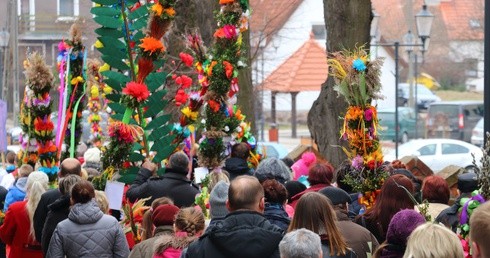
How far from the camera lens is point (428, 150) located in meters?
33.3

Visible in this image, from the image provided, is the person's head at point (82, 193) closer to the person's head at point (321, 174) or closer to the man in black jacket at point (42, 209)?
the man in black jacket at point (42, 209)

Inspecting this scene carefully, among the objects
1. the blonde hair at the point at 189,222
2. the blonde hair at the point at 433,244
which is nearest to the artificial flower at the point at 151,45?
the blonde hair at the point at 189,222

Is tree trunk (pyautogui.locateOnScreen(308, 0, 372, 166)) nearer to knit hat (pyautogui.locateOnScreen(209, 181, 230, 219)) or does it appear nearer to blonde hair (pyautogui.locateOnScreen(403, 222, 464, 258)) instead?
knit hat (pyautogui.locateOnScreen(209, 181, 230, 219))

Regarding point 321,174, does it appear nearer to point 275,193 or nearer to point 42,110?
point 275,193

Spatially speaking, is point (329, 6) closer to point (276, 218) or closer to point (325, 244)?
point (276, 218)

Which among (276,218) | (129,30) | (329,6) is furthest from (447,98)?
(276,218)

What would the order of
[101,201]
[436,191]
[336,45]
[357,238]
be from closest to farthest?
[357,238] → [101,201] → [436,191] → [336,45]

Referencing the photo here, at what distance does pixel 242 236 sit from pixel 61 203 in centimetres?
364

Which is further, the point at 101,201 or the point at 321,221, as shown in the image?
the point at 101,201

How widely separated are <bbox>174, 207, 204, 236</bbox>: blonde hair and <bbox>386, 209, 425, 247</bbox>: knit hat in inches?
55.7

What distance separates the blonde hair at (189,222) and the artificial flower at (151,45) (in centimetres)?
508

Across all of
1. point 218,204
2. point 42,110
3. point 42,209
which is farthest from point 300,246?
point 42,110

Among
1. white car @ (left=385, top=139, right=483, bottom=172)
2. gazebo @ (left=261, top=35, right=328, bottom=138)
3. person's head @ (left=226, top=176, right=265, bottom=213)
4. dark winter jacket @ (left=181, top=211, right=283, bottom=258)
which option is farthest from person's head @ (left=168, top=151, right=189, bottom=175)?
gazebo @ (left=261, top=35, right=328, bottom=138)

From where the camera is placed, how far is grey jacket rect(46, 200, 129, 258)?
31.4ft
